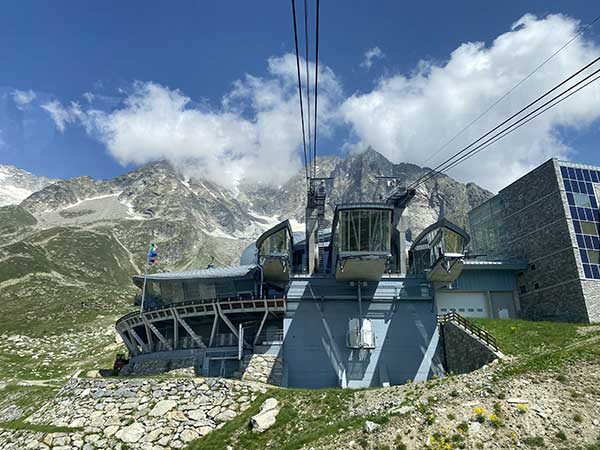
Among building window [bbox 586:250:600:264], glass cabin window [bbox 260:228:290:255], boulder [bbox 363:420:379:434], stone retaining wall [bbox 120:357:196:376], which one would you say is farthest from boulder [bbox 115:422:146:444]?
building window [bbox 586:250:600:264]

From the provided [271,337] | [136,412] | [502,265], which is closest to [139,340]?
[271,337]

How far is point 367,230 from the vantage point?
1375 inches

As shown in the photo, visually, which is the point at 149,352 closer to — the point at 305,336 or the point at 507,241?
the point at 305,336

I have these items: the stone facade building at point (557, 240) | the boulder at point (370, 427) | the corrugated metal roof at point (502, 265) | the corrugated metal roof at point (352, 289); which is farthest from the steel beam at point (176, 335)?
the stone facade building at point (557, 240)

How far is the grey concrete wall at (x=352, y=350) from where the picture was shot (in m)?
36.0

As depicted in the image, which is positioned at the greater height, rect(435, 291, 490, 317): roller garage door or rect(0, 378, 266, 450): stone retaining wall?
rect(435, 291, 490, 317): roller garage door

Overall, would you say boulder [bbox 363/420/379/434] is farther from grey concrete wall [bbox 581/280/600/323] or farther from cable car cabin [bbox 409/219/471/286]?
grey concrete wall [bbox 581/280/600/323]

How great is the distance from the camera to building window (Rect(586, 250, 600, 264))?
41.9 metres

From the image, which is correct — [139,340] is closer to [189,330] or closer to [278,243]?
[189,330]

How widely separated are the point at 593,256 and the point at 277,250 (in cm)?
3169

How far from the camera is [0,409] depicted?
116 ft

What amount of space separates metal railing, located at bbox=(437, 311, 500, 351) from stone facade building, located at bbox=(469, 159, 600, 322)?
13497 millimetres

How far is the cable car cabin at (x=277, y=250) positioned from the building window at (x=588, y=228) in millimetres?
30220

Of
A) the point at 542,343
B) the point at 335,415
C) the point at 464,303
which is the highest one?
the point at 464,303
